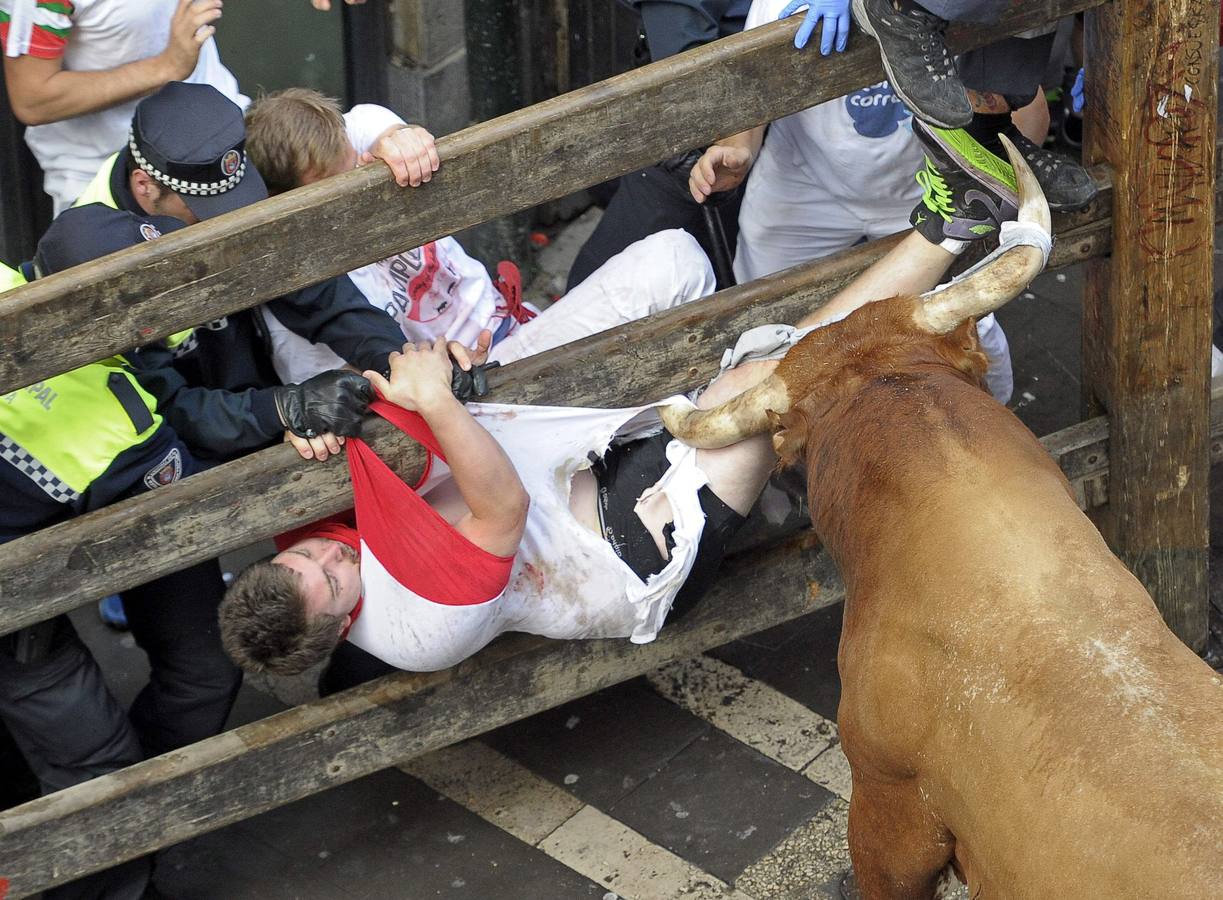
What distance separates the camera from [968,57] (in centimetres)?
365

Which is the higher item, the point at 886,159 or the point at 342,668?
the point at 886,159

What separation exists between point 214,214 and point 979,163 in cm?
165

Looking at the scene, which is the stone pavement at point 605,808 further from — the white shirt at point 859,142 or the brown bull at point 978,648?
the white shirt at point 859,142

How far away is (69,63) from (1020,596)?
9.02 feet

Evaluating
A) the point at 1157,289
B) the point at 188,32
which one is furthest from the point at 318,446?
the point at 1157,289

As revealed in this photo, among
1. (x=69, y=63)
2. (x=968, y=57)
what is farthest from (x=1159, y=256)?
(x=69, y=63)

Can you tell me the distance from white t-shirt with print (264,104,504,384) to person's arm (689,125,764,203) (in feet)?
2.04

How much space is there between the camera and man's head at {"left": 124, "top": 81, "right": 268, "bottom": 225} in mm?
3357

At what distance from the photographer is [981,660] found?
2717 millimetres

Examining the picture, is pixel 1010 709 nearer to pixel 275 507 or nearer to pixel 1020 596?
pixel 1020 596

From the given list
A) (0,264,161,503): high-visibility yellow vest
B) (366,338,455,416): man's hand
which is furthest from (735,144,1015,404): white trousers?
(0,264,161,503): high-visibility yellow vest

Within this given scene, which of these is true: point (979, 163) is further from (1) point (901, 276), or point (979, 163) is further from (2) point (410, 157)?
(2) point (410, 157)

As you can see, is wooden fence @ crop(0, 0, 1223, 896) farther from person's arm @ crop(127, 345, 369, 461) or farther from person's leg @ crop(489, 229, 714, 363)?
person's leg @ crop(489, 229, 714, 363)

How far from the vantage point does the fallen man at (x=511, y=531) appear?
330cm
